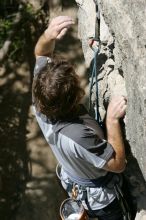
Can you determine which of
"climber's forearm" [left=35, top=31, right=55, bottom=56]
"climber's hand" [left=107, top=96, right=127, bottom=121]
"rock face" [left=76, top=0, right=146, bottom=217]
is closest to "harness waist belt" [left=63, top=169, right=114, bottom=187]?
"rock face" [left=76, top=0, right=146, bottom=217]

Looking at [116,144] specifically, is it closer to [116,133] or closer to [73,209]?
[116,133]

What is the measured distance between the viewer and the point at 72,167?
2.41 metres

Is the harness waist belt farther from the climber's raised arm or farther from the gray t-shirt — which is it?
the climber's raised arm

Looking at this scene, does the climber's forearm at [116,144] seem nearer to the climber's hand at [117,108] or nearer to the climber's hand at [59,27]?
the climber's hand at [117,108]

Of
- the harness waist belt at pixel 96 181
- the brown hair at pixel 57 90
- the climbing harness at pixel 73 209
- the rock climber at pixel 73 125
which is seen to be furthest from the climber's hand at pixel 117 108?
the climbing harness at pixel 73 209

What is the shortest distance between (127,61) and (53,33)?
0.55m

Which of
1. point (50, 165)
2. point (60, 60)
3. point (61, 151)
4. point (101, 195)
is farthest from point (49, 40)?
point (50, 165)

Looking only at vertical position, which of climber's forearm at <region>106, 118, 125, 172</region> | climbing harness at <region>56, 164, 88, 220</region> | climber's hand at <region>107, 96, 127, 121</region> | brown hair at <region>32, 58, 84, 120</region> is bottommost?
climbing harness at <region>56, 164, 88, 220</region>

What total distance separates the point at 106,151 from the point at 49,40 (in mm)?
675

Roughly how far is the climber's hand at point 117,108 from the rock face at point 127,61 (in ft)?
0.12

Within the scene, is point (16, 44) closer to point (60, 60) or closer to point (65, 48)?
point (65, 48)

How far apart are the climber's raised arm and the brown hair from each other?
306 mm

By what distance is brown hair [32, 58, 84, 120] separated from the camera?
83.0 inches

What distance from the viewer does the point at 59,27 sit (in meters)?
2.46
